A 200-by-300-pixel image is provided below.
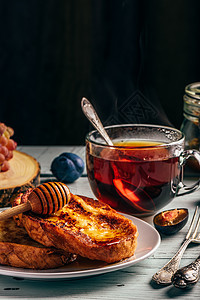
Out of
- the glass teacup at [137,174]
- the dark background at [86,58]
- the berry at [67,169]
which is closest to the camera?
the glass teacup at [137,174]

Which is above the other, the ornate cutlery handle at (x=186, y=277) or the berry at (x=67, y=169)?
the ornate cutlery handle at (x=186, y=277)

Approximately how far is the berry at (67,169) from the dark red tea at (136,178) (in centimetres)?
36

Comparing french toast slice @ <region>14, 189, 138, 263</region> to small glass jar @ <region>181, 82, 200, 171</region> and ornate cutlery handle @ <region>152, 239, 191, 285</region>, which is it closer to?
ornate cutlery handle @ <region>152, 239, 191, 285</region>

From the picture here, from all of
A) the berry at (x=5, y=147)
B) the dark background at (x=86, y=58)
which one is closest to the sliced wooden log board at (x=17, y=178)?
the berry at (x=5, y=147)

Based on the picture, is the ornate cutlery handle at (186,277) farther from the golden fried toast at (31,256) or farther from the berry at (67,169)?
the berry at (67,169)

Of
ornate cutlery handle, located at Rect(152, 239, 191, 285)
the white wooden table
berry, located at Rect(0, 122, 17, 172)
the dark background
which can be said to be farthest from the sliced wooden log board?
the dark background

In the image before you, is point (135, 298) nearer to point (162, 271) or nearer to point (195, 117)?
point (162, 271)

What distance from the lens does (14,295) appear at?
37.4 inches

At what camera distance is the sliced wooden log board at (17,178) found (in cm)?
153

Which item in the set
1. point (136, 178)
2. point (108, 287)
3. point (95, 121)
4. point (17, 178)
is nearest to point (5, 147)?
point (17, 178)

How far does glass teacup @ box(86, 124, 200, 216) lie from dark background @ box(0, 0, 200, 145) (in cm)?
137

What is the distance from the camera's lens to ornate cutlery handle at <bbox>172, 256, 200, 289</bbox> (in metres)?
0.96

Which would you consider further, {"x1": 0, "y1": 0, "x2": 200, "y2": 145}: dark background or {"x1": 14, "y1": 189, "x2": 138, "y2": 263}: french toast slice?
{"x1": 0, "y1": 0, "x2": 200, "y2": 145}: dark background

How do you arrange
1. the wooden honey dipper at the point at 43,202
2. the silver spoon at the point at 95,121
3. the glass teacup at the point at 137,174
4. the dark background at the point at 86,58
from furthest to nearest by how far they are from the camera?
the dark background at the point at 86,58 → the silver spoon at the point at 95,121 → the glass teacup at the point at 137,174 → the wooden honey dipper at the point at 43,202
